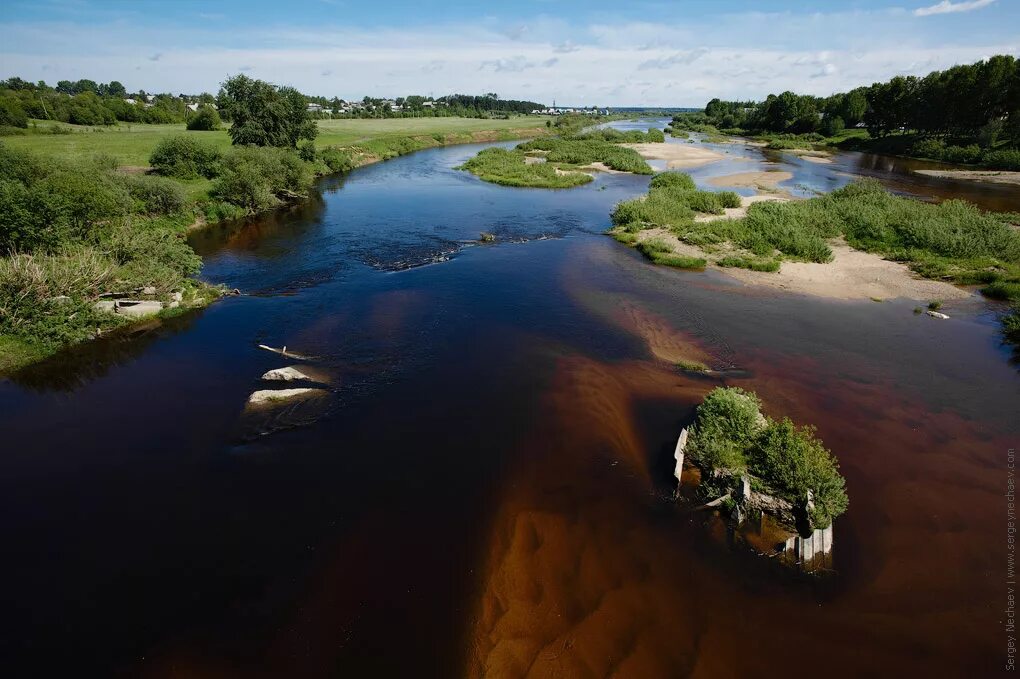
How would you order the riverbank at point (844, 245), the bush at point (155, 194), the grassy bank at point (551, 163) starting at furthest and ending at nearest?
the grassy bank at point (551, 163) → the bush at point (155, 194) → the riverbank at point (844, 245)

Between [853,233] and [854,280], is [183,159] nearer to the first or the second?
[854,280]

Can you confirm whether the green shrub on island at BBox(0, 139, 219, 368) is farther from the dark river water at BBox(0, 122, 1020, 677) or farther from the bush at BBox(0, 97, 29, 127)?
the bush at BBox(0, 97, 29, 127)

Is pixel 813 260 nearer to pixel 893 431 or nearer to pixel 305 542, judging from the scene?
pixel 893 431

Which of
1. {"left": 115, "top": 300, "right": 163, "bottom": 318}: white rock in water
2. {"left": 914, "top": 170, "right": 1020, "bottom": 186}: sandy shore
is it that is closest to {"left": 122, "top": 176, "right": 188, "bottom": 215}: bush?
{"left": 115, "top": 300, "right": 163, "bottom": 318}: white rock in water

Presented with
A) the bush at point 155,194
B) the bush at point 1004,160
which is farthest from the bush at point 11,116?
the bush at point 1004,160

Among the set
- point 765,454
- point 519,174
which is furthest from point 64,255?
point 519,174

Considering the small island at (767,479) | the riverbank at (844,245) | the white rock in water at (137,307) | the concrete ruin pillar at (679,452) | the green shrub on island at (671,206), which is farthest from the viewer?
the green shrub on island at (671,206)

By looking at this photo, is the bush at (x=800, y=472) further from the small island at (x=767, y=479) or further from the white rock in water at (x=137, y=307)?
the white rock in water at (x=137, y=307)
